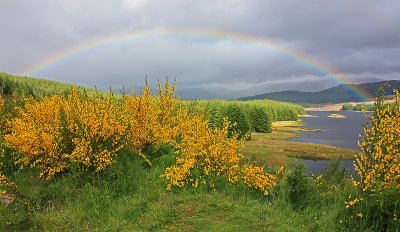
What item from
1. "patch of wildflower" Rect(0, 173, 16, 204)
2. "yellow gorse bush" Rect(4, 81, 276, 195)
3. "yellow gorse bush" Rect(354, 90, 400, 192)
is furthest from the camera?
"yellow gorse bush" Rect(4, 81, 276, 195)

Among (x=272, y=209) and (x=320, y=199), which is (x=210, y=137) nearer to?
(x=272, y=209)

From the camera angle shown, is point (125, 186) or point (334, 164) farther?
point (334, 164)

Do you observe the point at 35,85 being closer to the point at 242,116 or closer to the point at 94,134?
the point at 242,116

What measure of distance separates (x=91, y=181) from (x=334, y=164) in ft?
29.6

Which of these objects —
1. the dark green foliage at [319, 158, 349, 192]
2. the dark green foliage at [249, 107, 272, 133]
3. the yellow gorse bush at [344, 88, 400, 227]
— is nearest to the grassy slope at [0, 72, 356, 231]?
the yellow gorse bush at [344, 88, 400, 227]

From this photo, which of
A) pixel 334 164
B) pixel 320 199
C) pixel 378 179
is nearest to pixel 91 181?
pixel 320 199

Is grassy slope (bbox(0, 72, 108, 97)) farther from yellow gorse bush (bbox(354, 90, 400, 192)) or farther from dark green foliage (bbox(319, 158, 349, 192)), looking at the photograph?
yellow gorse bush (bbox(354, 90, 400, 192))

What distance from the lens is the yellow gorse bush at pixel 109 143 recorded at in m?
9.75

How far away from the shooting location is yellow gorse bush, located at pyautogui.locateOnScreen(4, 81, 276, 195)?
32.0 feet

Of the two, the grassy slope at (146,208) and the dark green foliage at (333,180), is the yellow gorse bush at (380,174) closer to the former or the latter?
the grassy slope at (146,208)

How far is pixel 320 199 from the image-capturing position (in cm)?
923

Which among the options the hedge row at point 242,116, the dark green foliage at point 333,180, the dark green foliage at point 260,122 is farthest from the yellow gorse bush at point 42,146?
the dark green foliage at point 260,122

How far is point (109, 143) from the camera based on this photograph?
1088 cm

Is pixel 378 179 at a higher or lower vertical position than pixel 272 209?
higher
